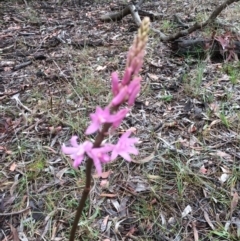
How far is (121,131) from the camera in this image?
108 inches

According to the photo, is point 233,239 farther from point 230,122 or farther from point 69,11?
point 69,11

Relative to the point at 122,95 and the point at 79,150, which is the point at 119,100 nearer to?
the point at 122,95

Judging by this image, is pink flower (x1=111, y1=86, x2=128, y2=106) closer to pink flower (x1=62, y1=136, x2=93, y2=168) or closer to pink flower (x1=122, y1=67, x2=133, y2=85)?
pink flower (x1=122, y1=67, x2=133, y2=85)

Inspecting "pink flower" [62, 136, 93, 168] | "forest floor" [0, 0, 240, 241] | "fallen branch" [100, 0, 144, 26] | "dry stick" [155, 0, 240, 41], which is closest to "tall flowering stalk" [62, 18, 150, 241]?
"pink flower" [62, 136, 93, 168]

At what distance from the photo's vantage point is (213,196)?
7.31ft

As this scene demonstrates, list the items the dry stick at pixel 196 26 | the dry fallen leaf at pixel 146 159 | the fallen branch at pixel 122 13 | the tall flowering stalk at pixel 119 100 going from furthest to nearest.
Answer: the fallen branch at pixel 122 13
the dry stick at pixel 196 26
the dry fallen leaf at pixel 146 159
the tall flowering stalk at pixel 119 100

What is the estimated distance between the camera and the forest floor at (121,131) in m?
2.10

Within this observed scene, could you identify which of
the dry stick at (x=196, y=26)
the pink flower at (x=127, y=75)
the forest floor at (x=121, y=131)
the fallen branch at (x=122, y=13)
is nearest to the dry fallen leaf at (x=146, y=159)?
the forest floor at (x=121, y=131)

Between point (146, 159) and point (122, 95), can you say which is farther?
point (146, 159)

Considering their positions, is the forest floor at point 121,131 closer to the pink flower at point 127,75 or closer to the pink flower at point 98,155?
the pink flower at point 98,155

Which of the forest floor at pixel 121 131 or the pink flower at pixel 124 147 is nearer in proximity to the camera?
the pink flower at pixel 124 147

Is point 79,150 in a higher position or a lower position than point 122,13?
higher

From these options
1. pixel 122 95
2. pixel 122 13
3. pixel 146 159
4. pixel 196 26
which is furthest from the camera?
pixel 122 13

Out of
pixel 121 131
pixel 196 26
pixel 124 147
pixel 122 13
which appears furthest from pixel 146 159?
pixel 122 13
